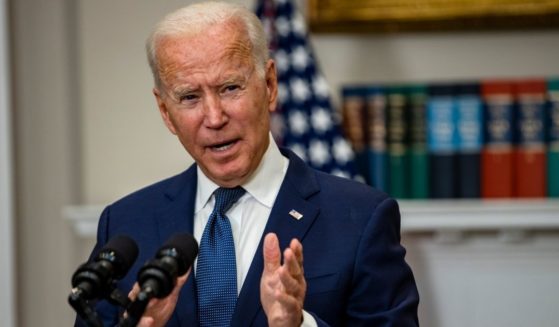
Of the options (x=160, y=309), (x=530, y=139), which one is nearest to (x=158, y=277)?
(x=160, y=309)

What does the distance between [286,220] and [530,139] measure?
203cm

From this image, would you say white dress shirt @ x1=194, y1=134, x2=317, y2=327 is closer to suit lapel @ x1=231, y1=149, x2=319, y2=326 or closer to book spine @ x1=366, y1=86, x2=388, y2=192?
suit lapel @ x1=231, y1=149, x2=319, y2=326

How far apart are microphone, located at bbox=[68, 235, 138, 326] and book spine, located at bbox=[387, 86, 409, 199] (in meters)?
2.39

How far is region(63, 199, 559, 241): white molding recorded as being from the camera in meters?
4.00

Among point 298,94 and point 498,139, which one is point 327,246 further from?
point 498,139

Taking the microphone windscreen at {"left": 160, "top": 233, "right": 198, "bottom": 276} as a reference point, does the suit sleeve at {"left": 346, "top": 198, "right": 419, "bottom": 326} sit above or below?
below

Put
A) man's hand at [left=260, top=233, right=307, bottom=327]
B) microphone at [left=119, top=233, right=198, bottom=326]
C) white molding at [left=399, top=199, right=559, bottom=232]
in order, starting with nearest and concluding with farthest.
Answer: microphone at [left=119, top=233, right=198, bottom=326]
man's hand at [left=260, top=233, right=307, bottom=327]
white molding at [left=399, top=199, right=559, bottom=232]

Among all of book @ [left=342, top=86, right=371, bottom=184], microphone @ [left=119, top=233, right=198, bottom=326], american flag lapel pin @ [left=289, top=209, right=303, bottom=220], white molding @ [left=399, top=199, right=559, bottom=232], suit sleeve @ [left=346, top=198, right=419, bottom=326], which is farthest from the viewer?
book @ [left=342, top=86, right=371, bottom=184]

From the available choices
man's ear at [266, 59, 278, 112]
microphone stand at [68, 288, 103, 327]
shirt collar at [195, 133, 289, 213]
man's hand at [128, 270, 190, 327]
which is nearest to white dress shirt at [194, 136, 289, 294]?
shirt collar at [195, 133, 289, 213]

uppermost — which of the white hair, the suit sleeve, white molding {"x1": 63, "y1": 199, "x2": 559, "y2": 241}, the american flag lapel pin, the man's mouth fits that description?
the white hair

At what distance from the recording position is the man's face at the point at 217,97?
2205mm

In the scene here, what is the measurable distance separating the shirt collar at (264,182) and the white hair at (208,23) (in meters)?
0.23

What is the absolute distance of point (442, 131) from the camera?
406cm

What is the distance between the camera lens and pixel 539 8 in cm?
412
